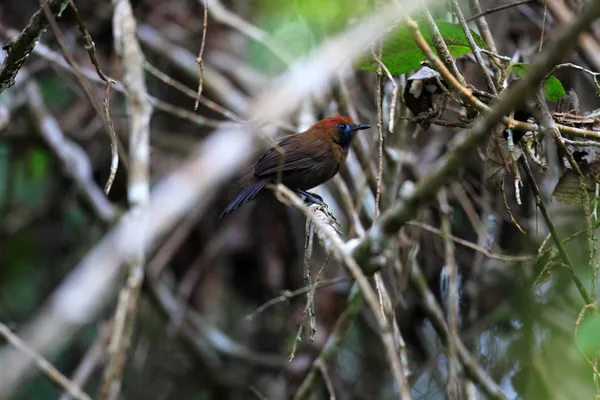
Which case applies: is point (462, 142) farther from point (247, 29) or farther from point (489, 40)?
point (247, 29)

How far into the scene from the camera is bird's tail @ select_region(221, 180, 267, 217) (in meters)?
3.67

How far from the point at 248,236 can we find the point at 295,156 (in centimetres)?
123

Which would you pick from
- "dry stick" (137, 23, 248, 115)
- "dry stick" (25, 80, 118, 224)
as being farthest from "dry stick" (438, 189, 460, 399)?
"dry stick" (25, 80, 118, 224)

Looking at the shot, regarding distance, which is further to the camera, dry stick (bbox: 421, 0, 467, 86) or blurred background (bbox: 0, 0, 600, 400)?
blurred background (bbox: 0, 0, 600, 400)

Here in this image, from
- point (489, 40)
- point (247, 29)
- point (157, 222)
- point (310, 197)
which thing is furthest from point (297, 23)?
point (157, 222)

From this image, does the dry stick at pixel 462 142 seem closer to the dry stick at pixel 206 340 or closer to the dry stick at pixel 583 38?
the dry stick at pixel 583 38

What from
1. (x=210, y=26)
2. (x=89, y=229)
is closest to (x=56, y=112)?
(x=89, y=229)

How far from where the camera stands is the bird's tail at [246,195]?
3.67 m

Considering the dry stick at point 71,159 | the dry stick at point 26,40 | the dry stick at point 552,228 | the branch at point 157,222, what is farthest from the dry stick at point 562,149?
the dry stick at point 71,159

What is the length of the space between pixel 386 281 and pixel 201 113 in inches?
78.4

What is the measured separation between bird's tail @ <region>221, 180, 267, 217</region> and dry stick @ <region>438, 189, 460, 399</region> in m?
0.95

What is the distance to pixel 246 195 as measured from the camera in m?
3.74

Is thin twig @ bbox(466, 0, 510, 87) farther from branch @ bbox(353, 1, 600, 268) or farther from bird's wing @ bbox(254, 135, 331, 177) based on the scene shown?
bird's wing @ bbox(254, 135, 331, 177)

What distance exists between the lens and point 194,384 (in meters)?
5.16
